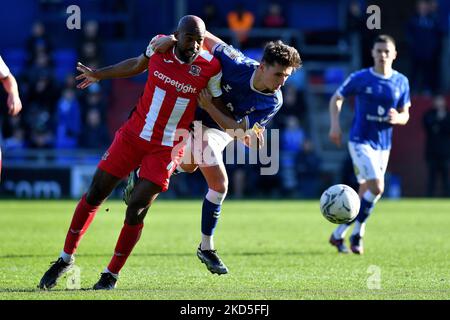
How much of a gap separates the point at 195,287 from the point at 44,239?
5.03 metres

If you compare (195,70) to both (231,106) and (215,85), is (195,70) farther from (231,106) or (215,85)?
(231,106)

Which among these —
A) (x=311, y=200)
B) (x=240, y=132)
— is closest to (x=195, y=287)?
(x=240, y=132)

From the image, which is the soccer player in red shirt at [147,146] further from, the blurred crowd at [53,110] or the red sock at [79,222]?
the blurred crowd at [53,110]

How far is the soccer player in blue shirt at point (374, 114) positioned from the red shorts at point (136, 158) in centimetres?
416

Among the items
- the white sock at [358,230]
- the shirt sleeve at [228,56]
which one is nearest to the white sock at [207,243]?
the shirt sleeve at [228,56]

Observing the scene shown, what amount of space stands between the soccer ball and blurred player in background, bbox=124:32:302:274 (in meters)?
1.24

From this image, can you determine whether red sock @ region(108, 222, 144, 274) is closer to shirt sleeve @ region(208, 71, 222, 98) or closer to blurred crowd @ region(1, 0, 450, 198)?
shirt sleeve @ region(208, 71, 222, 98)

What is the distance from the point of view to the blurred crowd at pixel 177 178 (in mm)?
23172

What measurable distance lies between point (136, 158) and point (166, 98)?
1.84 feet

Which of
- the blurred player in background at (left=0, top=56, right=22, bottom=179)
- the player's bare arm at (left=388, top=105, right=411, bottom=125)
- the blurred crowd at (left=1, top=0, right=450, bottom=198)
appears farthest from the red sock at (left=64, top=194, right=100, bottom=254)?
the blurred crowd at (left=1, top=0, right=450, bottom=198)

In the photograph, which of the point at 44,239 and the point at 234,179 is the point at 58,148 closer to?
the point at 234,179

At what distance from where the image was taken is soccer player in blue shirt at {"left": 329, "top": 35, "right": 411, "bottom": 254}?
39.6ft

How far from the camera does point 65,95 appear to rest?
22969mm
